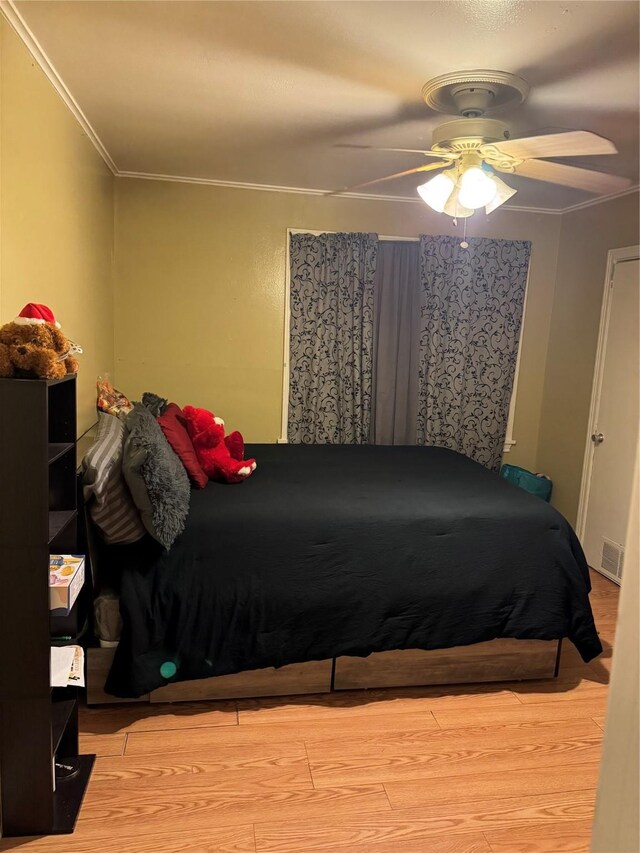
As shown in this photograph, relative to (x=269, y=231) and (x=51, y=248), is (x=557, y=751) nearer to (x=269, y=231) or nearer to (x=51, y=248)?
(x=51, y=248)

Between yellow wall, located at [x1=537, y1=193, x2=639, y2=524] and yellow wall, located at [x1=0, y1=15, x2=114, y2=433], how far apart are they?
10.6ft

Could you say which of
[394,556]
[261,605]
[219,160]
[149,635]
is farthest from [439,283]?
[149,635]

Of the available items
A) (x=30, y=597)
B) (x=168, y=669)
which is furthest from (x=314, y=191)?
(x=30, y=597)

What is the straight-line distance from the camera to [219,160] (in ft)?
11.9

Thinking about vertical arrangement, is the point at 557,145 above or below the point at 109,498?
above

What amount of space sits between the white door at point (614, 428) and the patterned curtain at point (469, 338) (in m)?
0.74

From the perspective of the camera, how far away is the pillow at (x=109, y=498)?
2.21m

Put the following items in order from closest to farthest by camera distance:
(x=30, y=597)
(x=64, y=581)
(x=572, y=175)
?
(x=30, y=597) < (x=64, y=581) < (x=572, y=175)

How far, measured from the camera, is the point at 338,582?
2.55m

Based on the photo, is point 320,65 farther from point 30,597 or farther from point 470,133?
point 30,597

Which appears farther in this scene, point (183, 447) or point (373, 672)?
point (183, 447)

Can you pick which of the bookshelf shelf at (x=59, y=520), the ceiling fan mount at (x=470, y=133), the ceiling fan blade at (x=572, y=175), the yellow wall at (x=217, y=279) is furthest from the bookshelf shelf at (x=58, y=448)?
the yellow wall at (x=217, y=279)

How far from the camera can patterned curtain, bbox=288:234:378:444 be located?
4363 millimetres

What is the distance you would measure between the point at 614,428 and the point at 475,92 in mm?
2423
